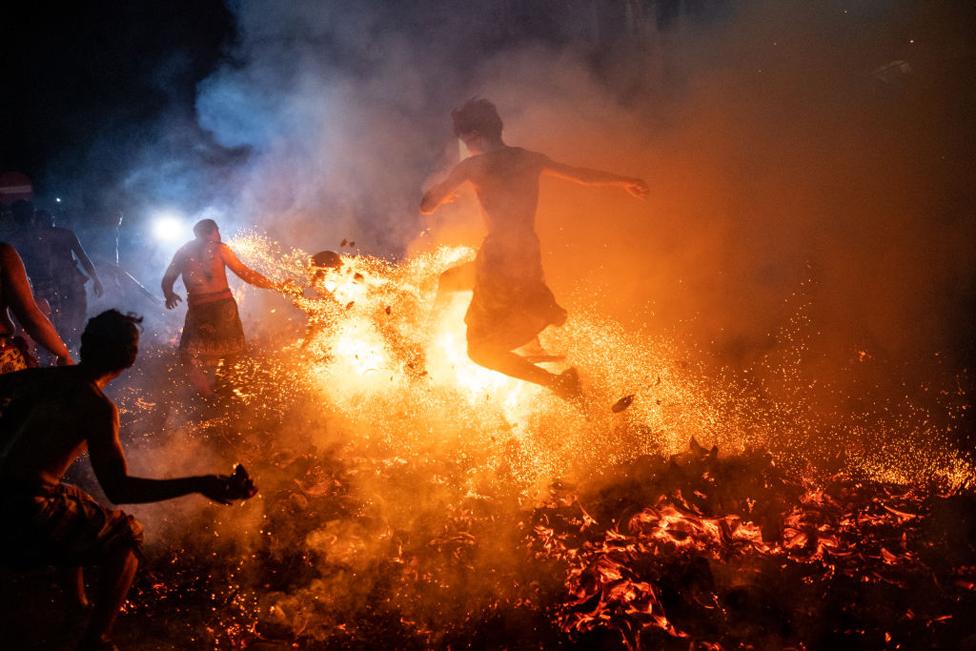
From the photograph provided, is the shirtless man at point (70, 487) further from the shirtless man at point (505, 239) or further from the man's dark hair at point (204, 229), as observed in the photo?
the man's dark hair at point (204, 229)

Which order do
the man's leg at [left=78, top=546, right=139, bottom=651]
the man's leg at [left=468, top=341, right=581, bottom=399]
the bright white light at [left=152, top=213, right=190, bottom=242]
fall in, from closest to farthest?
the man's leg at [left=78, top=546, right=139, bottom=651]
the man's leg at [left=468, top=341, right=581, bottom=399]
the bright white light at [left=152, top=213, right=190, bottom=242]

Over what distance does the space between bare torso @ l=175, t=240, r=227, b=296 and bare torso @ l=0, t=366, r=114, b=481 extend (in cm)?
317

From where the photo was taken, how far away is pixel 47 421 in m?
2.29

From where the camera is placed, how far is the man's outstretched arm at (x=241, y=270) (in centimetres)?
554

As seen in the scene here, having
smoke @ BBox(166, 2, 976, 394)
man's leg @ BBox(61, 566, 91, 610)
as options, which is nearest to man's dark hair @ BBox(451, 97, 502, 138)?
smoke @ BBox(166, 2, 976, 394)

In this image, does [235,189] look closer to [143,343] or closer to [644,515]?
[143,343]

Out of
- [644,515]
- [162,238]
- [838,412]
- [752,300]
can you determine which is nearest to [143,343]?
[162,238]

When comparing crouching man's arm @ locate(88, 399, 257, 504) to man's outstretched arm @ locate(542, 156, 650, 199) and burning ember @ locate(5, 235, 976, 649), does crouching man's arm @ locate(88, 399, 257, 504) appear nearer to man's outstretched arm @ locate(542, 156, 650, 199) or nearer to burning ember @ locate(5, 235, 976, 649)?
burning ember @ locate(5, 235, 976, 649)

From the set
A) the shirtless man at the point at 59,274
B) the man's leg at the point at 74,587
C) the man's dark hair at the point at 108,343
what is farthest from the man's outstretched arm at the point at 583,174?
the shirtless man at the point at 59,274

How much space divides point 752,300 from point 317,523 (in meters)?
5.00

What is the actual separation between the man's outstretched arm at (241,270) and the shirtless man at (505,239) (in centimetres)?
253

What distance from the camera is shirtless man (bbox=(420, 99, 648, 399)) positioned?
3.91m

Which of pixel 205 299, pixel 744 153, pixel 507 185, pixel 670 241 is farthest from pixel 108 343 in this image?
pixel 744 153

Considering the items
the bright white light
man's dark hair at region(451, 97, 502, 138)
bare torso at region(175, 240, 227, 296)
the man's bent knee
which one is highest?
the bright white light
